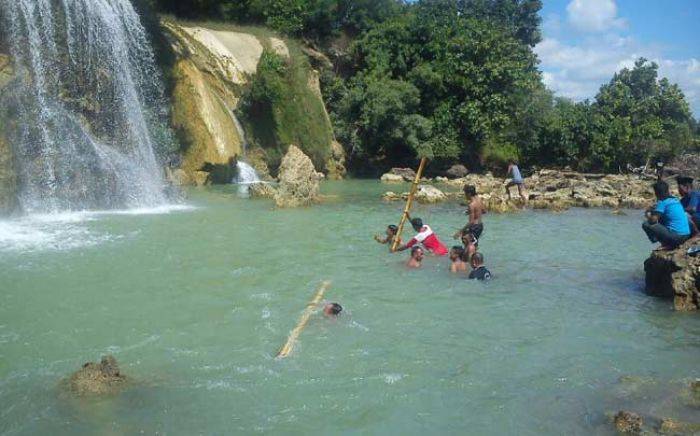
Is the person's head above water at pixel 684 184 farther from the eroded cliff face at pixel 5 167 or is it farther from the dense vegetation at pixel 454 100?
the dense vegetation at pixel 454 100

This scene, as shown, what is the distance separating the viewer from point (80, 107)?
19109mm

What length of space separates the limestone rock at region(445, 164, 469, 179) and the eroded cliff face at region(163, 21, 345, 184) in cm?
580

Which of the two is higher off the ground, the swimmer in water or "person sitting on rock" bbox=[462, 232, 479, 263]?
"person sitting on rock" bbox=[462, 232, 479, 263]

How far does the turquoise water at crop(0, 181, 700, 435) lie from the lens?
5.46m

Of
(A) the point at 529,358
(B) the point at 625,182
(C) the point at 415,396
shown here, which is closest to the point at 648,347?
(A) the point at 529,358

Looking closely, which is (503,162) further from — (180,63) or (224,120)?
(180,63)

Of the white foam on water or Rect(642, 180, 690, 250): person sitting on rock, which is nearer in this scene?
Rect(642, 180, 690, 250): person sitting on rock

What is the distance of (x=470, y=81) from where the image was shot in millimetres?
33875

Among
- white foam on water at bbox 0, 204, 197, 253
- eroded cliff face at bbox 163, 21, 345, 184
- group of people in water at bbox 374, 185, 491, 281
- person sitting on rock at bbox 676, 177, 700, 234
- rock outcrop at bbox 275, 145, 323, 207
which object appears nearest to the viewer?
person sitting on rock at bbox 676, 177, 700, 234

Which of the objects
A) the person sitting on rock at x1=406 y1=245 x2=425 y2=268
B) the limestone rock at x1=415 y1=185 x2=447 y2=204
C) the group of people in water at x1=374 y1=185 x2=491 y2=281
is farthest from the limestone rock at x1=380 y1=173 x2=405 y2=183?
the person sitting on rock at x1=406 y1=245 x2=425 y2=268

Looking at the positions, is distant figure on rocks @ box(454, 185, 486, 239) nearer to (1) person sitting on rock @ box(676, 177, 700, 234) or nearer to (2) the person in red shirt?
(2) the person in red shirt

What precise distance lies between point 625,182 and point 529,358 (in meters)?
22.6

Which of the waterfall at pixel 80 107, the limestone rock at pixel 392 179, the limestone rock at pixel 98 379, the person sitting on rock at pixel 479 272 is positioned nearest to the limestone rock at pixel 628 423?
the limestone rock at pixel 98 379

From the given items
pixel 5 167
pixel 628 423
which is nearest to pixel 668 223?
pixel 628 423
